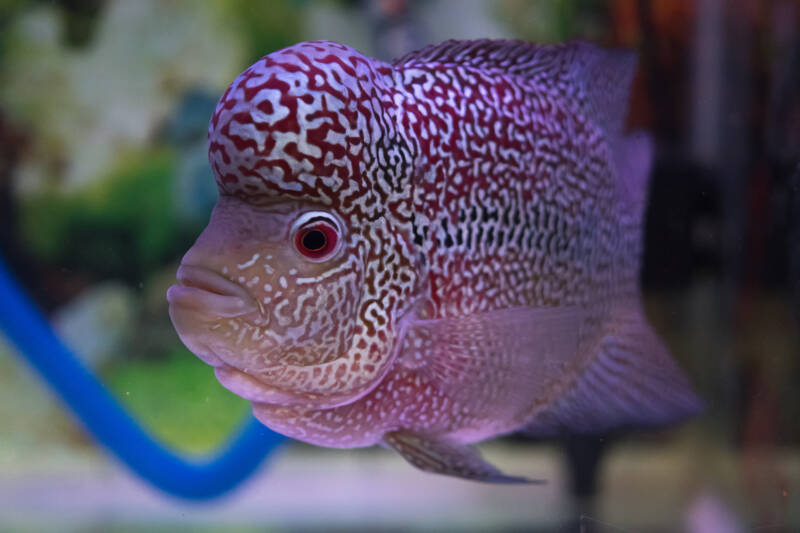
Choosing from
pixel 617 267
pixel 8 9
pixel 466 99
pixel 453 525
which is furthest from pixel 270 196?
pixel 8 9

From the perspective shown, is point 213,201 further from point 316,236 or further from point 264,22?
point 316,236

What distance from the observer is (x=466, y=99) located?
0.88 meters

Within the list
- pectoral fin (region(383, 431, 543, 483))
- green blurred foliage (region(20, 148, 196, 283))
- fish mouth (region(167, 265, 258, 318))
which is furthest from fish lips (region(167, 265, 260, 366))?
green blurred foliage (region(20, 148, 196, 283))

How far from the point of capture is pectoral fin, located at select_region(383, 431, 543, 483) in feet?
2.64

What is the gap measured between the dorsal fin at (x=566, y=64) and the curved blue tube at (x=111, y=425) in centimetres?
93

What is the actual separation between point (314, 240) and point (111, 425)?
40.5 inches

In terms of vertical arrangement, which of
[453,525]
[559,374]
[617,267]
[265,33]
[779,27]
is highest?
[779,27]

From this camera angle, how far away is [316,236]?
0.68 m

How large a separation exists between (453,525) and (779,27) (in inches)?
60.6

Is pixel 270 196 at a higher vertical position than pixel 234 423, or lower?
higher

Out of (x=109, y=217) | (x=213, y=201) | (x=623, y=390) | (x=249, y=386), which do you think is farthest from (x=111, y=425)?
(x=623, y=390)

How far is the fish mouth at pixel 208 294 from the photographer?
2.02 ft

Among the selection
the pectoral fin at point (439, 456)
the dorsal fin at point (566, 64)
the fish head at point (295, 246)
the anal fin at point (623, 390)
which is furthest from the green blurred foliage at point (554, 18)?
the pectoral fin at point (439, 456)

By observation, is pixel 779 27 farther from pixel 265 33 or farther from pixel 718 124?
pixel 265 33
